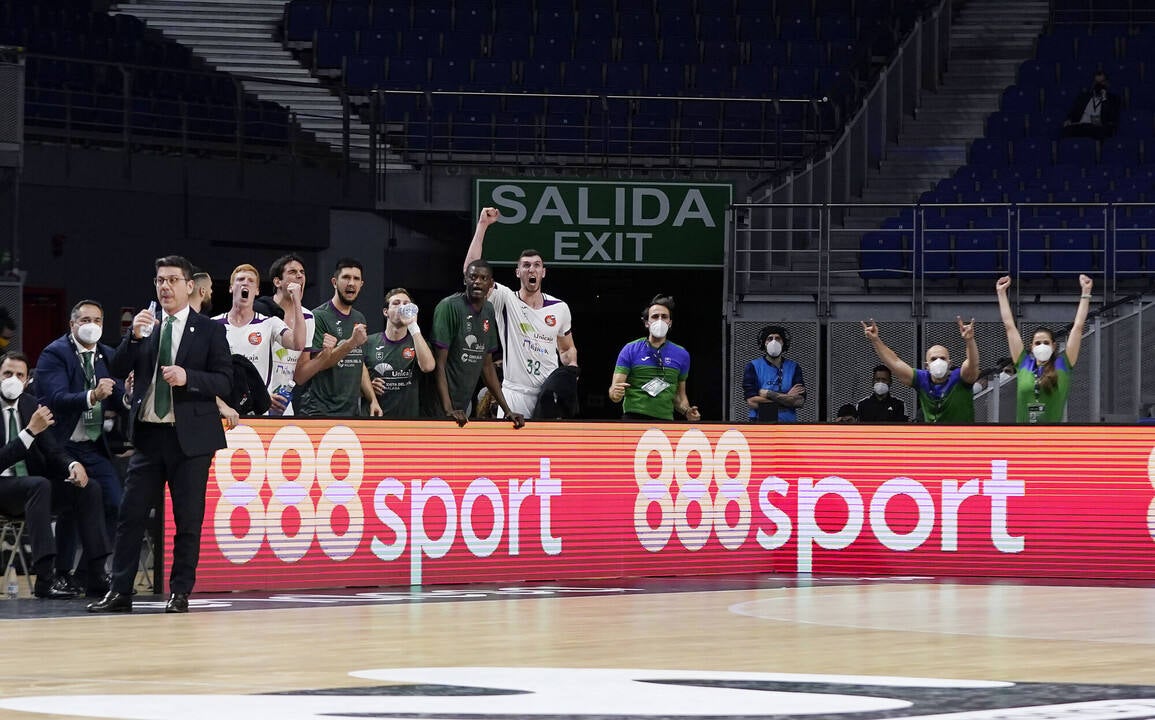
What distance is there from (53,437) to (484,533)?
9.62 feet

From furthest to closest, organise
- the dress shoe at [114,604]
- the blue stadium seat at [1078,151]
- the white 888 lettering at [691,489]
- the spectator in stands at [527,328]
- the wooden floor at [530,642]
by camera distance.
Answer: the blue stadium seat at [1078,151]
the white 888 lettering at [691,489]
the spectator in stands at [527,328]
the dress shoe at [114,604]
the wooden floor at [530,642]

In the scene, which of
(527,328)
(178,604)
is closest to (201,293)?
(178,604)

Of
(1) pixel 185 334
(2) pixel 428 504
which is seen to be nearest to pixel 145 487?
(1) pixel 185 334

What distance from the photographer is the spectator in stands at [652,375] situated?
524 inches

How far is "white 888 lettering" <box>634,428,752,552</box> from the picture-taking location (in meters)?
13.0

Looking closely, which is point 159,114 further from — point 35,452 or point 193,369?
point 193,369

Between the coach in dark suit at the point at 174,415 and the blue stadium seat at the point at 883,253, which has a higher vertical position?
the blue stadium seat at the point at 883,253

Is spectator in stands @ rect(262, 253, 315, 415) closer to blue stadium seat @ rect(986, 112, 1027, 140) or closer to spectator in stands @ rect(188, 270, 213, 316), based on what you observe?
spectator in stands @ rect(188, 270, 213, 316)

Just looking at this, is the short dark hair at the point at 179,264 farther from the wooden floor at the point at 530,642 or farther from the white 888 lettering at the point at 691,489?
the white 888 lettering at the point at 691,489

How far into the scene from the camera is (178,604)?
9.45 meters

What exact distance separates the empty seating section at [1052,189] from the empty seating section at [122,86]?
786 centimetres

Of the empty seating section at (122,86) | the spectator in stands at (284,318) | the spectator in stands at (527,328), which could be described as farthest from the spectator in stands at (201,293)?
the empty seating section at (122,86)

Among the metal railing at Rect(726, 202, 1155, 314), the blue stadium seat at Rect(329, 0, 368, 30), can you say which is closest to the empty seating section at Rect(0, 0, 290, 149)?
the blue stadium seat at Rect(329, 0, 368, 30)

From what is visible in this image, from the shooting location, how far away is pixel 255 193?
70.9 feet
